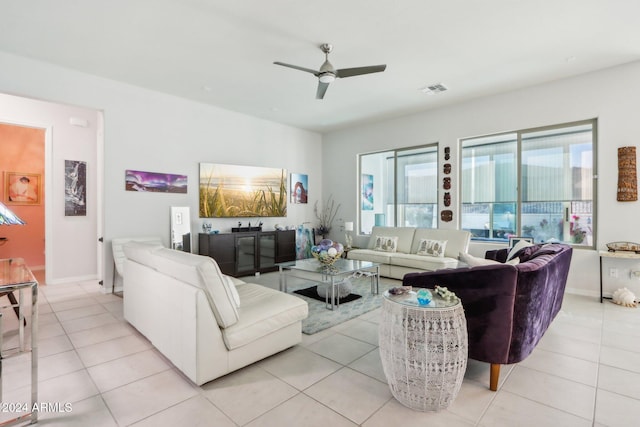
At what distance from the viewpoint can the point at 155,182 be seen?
16.6 ft

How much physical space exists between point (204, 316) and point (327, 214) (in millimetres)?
5746

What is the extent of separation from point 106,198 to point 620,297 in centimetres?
707

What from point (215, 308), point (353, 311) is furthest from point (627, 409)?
point (215, 308)

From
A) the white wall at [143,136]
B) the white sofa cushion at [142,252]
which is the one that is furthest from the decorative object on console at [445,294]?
the white wall at [143,136]

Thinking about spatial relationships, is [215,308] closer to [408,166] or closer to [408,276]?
[408,276]

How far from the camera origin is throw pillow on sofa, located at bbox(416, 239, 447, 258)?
207 inches

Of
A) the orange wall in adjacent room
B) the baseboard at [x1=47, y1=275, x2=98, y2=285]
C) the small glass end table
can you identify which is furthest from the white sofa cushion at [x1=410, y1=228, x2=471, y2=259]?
the orange wall in adjacent room

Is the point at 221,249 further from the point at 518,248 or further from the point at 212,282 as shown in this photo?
the point at 518,248

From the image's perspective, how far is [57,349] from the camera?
9.05 feet

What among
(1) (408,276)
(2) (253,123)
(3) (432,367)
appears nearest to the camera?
(3) (432,367)

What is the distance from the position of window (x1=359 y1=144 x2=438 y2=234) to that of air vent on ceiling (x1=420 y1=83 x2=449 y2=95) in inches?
48.9

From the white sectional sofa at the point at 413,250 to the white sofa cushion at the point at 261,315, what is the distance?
8.73 ft

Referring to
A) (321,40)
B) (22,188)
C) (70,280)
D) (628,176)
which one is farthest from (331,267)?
(22,188)

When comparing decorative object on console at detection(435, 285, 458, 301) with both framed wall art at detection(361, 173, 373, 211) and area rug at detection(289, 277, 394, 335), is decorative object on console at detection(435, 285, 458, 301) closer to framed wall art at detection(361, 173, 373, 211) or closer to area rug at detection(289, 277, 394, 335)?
area rug at detection(289, 277, 394, 335)
